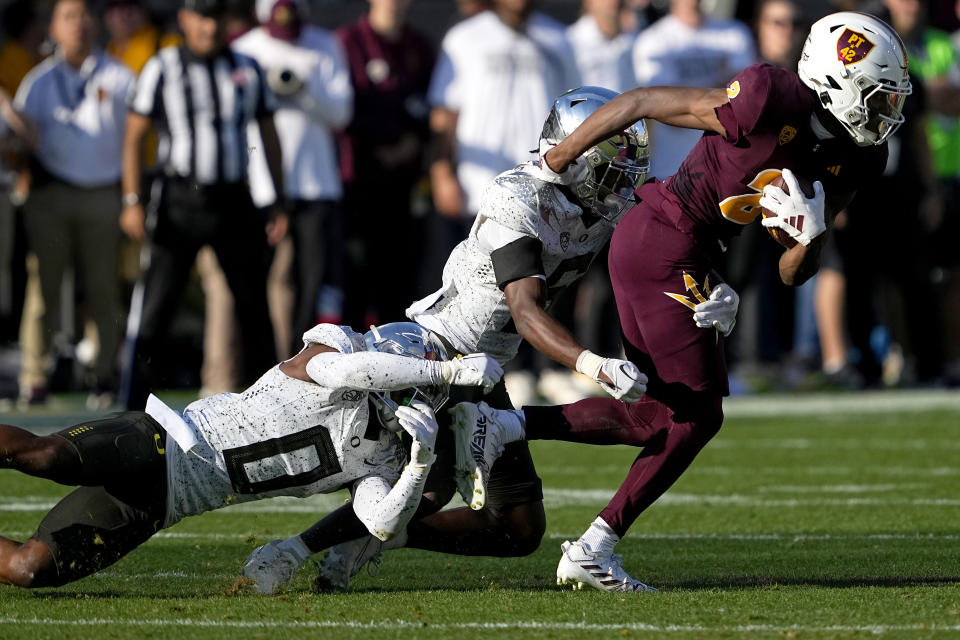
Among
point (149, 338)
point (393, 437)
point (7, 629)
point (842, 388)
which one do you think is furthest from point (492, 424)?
point (842, 388)

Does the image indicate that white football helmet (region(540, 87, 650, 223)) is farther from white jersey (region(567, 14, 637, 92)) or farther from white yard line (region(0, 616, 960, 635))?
white jersey (region(567, 14, 637, 92))

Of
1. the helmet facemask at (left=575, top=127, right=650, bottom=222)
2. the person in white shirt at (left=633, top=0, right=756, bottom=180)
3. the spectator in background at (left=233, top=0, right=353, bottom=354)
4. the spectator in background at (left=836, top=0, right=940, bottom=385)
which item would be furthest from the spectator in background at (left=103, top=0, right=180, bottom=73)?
the helmet facemask at (left=575, top=127, right=650, bottom=222)

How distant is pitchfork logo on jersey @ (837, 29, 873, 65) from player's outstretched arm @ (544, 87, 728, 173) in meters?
0.35

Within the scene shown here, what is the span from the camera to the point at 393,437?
4.60m

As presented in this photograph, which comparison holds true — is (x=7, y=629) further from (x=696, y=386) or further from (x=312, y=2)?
(x=312, y=2)

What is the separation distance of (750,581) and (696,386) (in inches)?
22.8

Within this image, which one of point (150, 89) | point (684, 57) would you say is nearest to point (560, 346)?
point (150, 89)

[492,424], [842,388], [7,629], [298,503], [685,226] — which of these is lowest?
[842,388]

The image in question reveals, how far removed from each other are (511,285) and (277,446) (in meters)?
0.81

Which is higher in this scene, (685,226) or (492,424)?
(685,226)

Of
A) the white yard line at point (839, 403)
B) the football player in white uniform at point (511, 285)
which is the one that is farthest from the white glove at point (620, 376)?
the white yard line at point (839, 403)

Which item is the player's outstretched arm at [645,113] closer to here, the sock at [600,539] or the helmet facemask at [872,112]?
the helmet facemask at [872,112]

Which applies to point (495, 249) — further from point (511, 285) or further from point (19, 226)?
point (19, 226)

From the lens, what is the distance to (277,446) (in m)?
4.46
